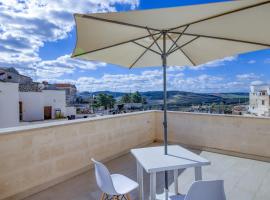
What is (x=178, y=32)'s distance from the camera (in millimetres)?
2775

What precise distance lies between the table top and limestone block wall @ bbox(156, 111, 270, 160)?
9.55 ft

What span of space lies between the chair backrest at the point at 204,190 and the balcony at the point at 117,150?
1786mm

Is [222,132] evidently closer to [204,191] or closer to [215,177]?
[215,177]

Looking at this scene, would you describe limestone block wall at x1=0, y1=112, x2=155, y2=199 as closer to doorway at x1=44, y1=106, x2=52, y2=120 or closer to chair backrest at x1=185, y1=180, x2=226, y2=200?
chair backrest at x1=185, y1=180, x2=226, y2=200

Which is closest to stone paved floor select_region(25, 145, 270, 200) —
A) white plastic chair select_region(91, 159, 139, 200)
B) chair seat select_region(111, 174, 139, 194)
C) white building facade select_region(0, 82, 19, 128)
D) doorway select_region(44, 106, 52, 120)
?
chair seat select_region(111, 174, 139, 194)

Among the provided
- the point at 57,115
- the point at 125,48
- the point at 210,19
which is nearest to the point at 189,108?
the point at 125,48

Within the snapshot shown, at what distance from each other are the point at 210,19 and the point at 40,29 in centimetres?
1751

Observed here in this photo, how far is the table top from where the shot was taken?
7.30 feet

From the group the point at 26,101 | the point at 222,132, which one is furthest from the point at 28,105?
the point at 222,132

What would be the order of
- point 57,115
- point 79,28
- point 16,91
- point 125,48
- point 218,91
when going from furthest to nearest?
point 57,115
point 16,91
point 218,91
point 125,48
point 79,28

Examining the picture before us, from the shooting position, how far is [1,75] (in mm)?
17547

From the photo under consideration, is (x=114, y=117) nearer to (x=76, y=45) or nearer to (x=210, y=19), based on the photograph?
(x=76, y=45)

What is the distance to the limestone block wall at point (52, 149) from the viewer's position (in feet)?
10.0

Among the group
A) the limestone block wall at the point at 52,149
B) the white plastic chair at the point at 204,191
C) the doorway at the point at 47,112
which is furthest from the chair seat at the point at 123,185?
the doorway at the point at 47,112
